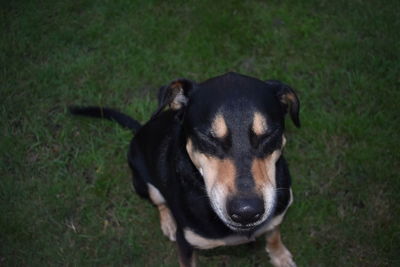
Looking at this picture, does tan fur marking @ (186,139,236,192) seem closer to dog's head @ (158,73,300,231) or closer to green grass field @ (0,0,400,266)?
dog's head @ (158,73,300,231)

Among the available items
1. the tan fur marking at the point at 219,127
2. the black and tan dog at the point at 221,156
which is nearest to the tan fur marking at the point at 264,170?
the black and tan dog at the point at 221,156

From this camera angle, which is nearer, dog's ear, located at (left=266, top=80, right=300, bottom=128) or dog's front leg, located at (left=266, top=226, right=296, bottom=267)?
dog's ear, located at (left=266, top=80, right=300, bottom=128)

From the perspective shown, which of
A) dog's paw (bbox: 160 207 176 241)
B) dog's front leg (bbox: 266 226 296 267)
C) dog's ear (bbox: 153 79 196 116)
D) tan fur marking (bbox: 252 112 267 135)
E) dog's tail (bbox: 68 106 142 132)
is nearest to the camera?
tan fur marking (bbox: 252 112 267 135)

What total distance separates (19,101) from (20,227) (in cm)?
153

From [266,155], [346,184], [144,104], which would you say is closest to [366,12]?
[346,184]

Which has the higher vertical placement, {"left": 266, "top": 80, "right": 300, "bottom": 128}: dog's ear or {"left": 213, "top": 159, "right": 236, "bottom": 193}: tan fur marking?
{"left": 266, "top": 80, "right": 300, "bottom": 128}: dog's ear

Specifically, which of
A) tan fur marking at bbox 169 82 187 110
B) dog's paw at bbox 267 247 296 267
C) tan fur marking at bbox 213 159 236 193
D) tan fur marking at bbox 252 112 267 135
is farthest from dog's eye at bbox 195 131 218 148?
dog's paw at bbox 267 247 296 267

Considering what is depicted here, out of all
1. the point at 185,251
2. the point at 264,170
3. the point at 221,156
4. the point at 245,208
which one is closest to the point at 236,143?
the point at 221,156

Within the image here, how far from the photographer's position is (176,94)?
2.96m

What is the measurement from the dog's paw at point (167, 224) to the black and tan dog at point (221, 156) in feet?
1.83

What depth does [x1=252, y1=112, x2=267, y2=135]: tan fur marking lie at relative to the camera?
264 centimetres

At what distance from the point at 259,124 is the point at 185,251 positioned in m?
1.31

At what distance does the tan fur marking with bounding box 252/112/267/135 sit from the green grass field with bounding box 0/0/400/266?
1.68 m

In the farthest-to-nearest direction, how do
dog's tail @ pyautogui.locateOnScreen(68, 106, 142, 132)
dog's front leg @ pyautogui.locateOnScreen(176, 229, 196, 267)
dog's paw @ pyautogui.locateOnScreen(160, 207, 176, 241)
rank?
dog's tail @ pyautogui.locateOnScreen(68, 106, 142, 132) → dog's paw @ pyautogui.locateOnScreen(160, 207, 176, 241) → dog's front leg @ pyautogui.locateOnScreen(176, 229, 196, 267)
